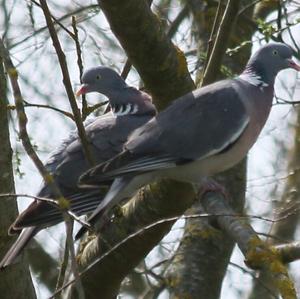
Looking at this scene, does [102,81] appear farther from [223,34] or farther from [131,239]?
[131,239]

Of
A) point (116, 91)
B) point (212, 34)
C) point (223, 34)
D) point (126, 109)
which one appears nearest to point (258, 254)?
point (223, 34)

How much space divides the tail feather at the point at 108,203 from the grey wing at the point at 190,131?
0.18ft

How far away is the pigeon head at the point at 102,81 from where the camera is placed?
5414 millimetres

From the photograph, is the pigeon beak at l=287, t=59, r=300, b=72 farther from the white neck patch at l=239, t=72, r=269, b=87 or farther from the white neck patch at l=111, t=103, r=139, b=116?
the white neck patch at l=111, t=103, r=139, b=116

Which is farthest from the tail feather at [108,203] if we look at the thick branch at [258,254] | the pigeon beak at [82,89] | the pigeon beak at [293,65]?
the pigeon beak at [293,65]

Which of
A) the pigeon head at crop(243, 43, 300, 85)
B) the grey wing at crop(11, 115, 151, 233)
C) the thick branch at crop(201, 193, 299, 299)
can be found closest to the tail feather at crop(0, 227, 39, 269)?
the grey wing at crop(11, 115, 151, 233)

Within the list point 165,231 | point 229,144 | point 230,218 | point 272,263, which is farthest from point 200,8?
point 272,263

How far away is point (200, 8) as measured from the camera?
20.0 ft

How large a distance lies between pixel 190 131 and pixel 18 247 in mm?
941

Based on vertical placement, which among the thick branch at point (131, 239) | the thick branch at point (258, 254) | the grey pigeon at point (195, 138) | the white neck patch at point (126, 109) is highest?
the white neck patch at point (126, 109)

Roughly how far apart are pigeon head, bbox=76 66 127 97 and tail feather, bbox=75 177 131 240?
1.24 metres

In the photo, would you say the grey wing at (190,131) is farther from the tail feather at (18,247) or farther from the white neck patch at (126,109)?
the white neck patch at (126,109)

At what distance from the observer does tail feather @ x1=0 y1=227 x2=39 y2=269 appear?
13.1ft

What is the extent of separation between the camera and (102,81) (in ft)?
18.0
